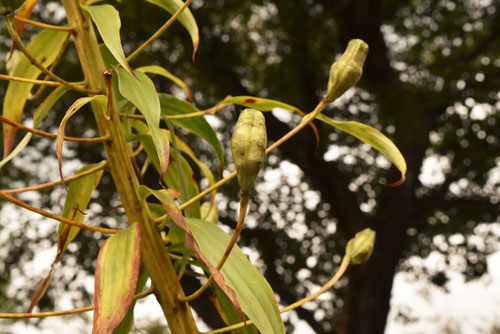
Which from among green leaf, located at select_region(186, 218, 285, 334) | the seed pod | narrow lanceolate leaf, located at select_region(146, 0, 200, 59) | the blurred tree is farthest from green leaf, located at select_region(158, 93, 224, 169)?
the blurred tree

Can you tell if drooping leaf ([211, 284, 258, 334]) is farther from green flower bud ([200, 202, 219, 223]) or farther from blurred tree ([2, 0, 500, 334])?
blurred tree ([2, 0, 500, 334])

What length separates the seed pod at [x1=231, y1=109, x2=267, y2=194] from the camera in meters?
0.36

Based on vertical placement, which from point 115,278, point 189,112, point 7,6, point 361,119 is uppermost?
point 361,119

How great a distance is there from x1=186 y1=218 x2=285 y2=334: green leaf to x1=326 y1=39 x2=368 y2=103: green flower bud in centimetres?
17

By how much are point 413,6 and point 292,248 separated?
2.25 metres

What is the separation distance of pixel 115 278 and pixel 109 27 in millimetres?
226

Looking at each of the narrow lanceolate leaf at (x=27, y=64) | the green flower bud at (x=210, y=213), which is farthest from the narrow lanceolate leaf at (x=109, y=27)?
the green flower bud at (x=210, y=213)

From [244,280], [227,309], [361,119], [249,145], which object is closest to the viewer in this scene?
[249,145]

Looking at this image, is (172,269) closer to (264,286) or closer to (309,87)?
(264,286)

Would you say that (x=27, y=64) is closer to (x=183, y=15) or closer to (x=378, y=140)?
(x=183, y=15)

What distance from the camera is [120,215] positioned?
405 centimetres

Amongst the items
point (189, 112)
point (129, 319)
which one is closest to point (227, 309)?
point (129, 319)

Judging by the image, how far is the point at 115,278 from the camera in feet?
1.46

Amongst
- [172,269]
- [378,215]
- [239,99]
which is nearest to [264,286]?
[172,269]
